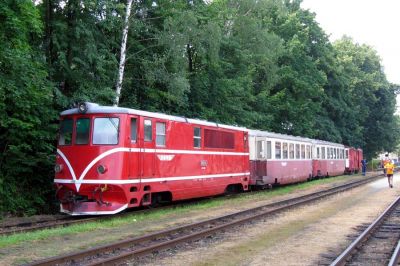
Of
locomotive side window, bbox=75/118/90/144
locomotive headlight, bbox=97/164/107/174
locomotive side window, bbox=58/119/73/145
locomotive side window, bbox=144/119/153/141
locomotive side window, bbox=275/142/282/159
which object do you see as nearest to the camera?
locomotive headlight, bbox=97/164/107/174

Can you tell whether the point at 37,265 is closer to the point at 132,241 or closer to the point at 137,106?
the point at 132,241

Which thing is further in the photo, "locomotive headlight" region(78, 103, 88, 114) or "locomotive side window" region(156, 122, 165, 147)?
"locomotive side window" region(156, 122, 165, 147)

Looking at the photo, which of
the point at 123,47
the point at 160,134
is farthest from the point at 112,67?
the point at 160,134

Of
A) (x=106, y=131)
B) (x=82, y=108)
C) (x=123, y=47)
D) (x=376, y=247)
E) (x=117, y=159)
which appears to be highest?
(x=123, y=47)

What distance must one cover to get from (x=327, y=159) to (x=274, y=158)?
14202 mm

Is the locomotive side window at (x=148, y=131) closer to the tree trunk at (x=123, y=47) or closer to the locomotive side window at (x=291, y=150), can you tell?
the tree trunk at (x=123, y=47)

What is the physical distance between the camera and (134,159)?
13.2 m

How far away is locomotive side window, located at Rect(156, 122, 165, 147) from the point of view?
14305mm

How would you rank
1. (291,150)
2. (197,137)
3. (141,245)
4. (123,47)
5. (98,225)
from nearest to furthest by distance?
(141,245)
(98,225)
(197,137)
(123,47)
(291,150)

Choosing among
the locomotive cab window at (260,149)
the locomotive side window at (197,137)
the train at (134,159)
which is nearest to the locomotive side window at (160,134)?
the train at (134,159)

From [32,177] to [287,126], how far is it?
28.2 meters

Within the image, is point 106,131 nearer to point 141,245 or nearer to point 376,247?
point 141,245

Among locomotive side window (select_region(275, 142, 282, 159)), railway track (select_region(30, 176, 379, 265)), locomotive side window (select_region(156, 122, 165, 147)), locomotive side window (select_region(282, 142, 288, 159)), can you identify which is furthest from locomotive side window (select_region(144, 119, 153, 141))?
locomotive side window (select_region(282, 142, 288, 159))

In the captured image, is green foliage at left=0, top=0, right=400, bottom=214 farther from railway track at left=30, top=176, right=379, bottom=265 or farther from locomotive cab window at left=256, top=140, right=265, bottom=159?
railway track at left=30, top=176, right=379, bottom=265
